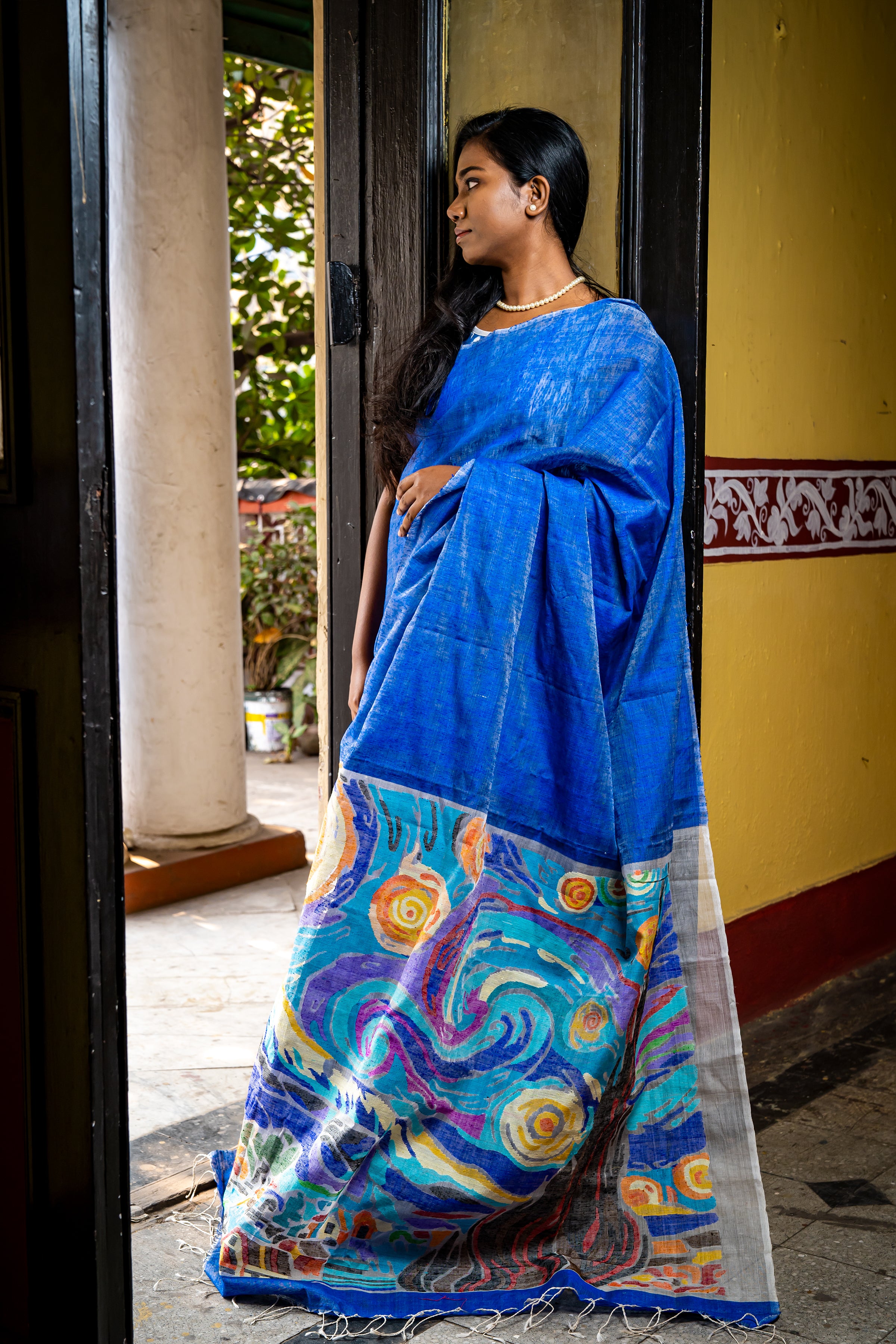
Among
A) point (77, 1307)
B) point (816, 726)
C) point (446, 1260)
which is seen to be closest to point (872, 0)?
point (816, 726)

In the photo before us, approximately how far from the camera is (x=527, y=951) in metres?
1.91

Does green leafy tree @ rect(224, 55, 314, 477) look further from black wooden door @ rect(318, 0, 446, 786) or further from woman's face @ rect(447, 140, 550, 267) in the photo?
woman's face @ rect(447, 140, 550, 267)

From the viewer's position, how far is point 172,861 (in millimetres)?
4156

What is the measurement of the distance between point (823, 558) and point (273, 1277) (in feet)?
6.40

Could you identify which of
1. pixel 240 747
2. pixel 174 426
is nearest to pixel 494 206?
pixel 174 426

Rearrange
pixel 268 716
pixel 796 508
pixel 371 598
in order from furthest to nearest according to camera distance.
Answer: pixel 268 716 → pixel 796 508 → pixel 371 598

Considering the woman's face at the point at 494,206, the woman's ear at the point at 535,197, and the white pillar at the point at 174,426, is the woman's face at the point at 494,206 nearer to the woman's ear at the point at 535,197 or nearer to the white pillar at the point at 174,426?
the woman's ear at the point at 535,197

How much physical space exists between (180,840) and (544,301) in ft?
8.93

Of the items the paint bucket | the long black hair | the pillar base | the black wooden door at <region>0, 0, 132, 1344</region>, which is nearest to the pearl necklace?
the long black hair

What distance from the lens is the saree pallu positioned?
1.87m

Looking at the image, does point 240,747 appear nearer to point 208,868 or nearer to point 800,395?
point 208,868

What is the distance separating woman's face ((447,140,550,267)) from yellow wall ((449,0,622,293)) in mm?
215

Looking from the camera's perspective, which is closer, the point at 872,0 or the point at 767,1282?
the point at 767,1282

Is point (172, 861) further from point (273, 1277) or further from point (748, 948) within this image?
point (273, 1277)
